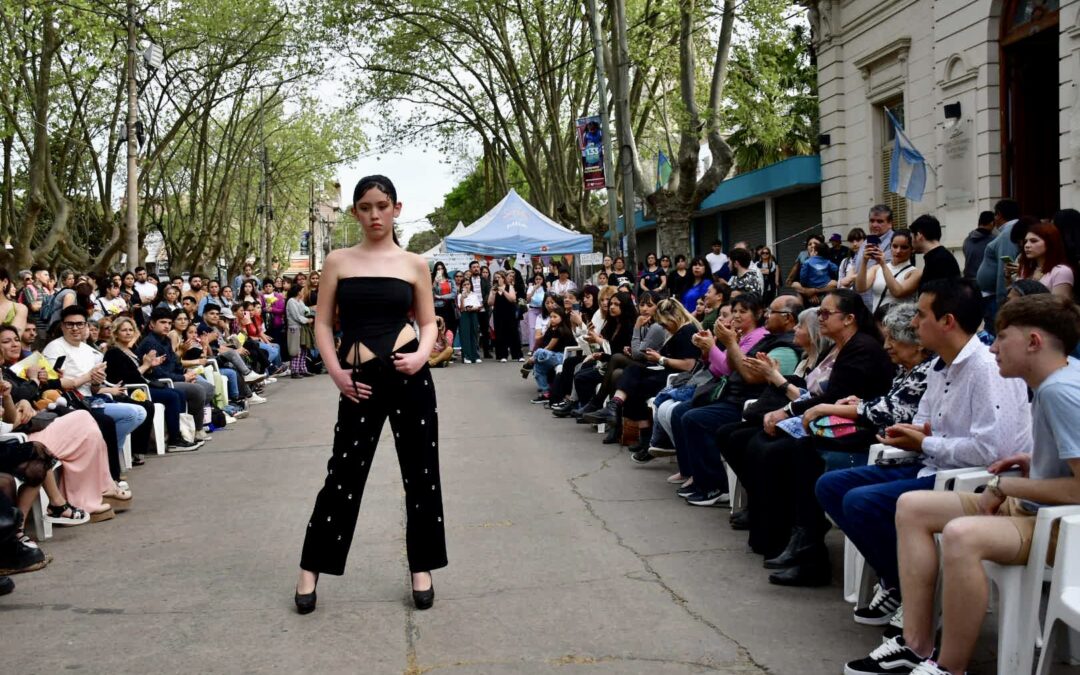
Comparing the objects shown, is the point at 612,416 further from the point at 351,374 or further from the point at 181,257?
the point at 181,257

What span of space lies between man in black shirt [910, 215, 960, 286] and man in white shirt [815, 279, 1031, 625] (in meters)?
4.96

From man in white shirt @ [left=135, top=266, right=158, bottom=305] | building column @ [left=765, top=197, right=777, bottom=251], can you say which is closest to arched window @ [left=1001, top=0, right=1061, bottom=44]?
building column @ [left=765, top=197, right=777, bottom=251]

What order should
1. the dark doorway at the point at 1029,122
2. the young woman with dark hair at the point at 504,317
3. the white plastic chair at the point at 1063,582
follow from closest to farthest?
1. the white plastic chair at the point at 1063,582
2. the dark doorway at the point at 1029,122
3. the young woman with dark hair at the point at 504,317

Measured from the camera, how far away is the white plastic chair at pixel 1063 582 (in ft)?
12.1

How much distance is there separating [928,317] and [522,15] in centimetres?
2643

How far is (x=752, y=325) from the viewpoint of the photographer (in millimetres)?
8328

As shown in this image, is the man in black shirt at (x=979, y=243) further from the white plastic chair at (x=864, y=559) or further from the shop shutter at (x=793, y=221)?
the shop shutter at (x=793, y=221)

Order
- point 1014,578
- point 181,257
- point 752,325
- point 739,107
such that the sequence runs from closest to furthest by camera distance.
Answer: point 1014,578 < point 752,325 < point 739,107 < point 181,257

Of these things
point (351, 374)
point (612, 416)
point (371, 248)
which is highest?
point (371, 248)

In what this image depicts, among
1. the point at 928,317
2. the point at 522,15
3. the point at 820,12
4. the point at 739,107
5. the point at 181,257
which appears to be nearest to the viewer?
the point at 928,317

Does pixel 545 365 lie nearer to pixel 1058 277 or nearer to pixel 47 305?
pixel 47 305

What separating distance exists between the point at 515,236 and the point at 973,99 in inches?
412

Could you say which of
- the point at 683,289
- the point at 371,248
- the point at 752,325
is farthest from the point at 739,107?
the point at 371,248

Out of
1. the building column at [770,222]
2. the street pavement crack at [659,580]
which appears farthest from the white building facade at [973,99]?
the building column at [770,222]
